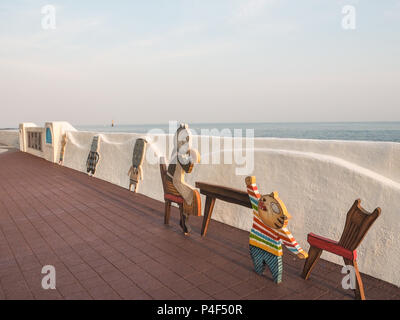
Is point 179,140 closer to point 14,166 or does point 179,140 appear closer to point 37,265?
point 37,265

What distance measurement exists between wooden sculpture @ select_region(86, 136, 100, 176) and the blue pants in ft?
25.2

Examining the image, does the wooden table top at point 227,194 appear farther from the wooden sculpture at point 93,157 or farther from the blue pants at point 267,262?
the wooden sculpture at point 93,157

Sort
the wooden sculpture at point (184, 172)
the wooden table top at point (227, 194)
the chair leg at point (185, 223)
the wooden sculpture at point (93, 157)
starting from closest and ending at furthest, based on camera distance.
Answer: the wooden table top at point (227, 194) < the wooden sculpture at point (184, 172) < the chair leg at point (185, 223) < the wooden sculpture at point (93, 157)

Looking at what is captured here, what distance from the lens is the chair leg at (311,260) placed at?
3.49 meters

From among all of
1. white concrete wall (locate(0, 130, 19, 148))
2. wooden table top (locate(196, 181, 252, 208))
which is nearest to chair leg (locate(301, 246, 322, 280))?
wooden table top (locate(196, 181, 252, 208))

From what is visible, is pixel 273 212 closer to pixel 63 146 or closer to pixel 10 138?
pixel 63 146

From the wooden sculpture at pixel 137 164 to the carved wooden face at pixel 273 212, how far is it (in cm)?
491

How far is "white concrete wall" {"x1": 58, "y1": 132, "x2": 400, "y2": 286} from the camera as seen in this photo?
3.59 meters

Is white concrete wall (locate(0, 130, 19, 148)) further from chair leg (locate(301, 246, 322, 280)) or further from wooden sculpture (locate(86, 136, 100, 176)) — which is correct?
chair leg (locate(301, 246, 322, 280))

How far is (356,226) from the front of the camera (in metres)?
3.11

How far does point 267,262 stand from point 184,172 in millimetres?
2035

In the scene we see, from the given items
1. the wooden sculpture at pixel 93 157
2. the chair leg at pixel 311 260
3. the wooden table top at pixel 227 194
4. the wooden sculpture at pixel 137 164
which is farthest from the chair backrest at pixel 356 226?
the wooden sculpture at pixel 93 157
